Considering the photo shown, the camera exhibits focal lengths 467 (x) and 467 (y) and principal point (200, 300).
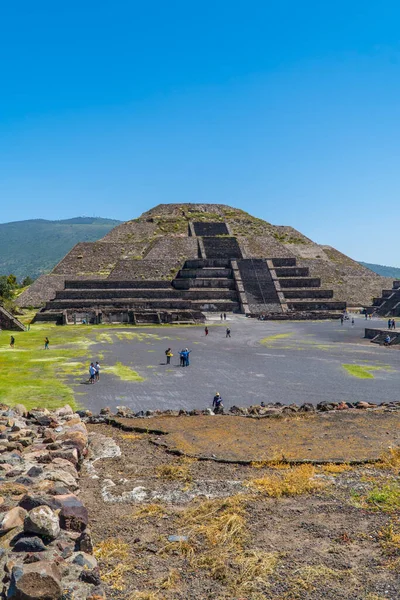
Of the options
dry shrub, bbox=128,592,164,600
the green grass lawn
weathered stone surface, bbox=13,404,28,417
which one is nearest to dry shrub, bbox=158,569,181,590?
dry shrub, bbox=128,592,164,600

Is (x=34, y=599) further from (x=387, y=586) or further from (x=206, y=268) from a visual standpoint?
(x=206, y=268)

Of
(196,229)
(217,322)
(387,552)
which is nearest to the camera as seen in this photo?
(387,552)

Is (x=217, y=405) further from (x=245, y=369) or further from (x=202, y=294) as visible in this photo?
(x=202, y=294)

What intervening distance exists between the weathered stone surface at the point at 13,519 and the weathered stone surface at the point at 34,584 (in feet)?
4.09

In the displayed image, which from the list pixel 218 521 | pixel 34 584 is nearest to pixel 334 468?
pixel 218 521

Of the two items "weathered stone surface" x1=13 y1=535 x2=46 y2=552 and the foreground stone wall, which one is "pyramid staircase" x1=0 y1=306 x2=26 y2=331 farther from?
"weathered stone surface" x1=13 y1=535 x2=46 y2=552

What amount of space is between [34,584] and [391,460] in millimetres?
7697

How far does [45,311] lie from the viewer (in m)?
50.0

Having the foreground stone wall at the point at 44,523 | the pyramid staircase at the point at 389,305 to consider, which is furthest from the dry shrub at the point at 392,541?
the pyramid staircase at the point at 389,305

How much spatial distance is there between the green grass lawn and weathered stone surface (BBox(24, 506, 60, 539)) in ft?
32.0

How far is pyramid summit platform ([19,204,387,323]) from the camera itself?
51.1 m

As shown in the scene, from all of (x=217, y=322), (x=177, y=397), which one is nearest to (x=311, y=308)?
(x=217, y=322)

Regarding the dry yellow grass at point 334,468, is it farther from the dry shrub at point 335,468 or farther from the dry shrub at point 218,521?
the dry shrub at point 218,521

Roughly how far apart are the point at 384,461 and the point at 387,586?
15.2 feet
